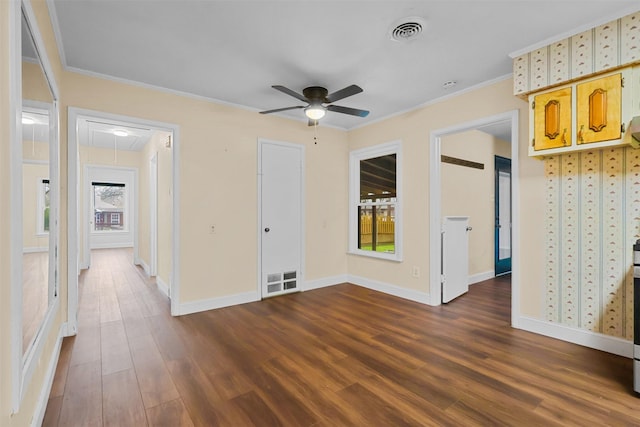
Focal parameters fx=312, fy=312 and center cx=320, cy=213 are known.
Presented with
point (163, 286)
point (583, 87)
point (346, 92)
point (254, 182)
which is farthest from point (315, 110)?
point (163, 286)

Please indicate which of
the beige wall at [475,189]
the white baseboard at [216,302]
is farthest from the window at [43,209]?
the beige wall at [475,189]

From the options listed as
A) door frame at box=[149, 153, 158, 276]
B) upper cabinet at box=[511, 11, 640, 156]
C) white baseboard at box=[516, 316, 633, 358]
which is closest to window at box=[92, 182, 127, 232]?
door frame at box=[149, 153, 158, 276]

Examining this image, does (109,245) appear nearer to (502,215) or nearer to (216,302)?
(216,302)

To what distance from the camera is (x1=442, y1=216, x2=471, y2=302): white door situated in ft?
13.5

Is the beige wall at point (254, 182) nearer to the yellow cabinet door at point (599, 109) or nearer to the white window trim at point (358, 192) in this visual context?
the white window trim at point (358, 192)

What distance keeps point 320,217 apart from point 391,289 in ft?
5.08

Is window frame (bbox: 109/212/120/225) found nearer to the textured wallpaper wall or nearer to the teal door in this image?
the teal door

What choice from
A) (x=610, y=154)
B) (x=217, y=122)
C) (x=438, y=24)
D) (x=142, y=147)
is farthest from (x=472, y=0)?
(x=142, y=147)

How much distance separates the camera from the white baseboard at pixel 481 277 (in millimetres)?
5224

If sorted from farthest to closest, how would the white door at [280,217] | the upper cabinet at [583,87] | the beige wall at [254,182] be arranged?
the white door at [280,217]
the beige wall at [254,182]
the upper cabinet at [583,87]

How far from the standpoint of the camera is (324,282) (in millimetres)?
5070

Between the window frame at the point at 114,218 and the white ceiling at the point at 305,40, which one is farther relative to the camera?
the window frame at the point at 114,218

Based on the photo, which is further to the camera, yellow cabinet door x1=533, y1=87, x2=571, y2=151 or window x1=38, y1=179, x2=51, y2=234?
yellow cabinet door x1=533, y1=87, x2=571, y2=151

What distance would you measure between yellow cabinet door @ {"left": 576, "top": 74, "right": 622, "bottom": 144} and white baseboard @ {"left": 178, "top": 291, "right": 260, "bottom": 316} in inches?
153
